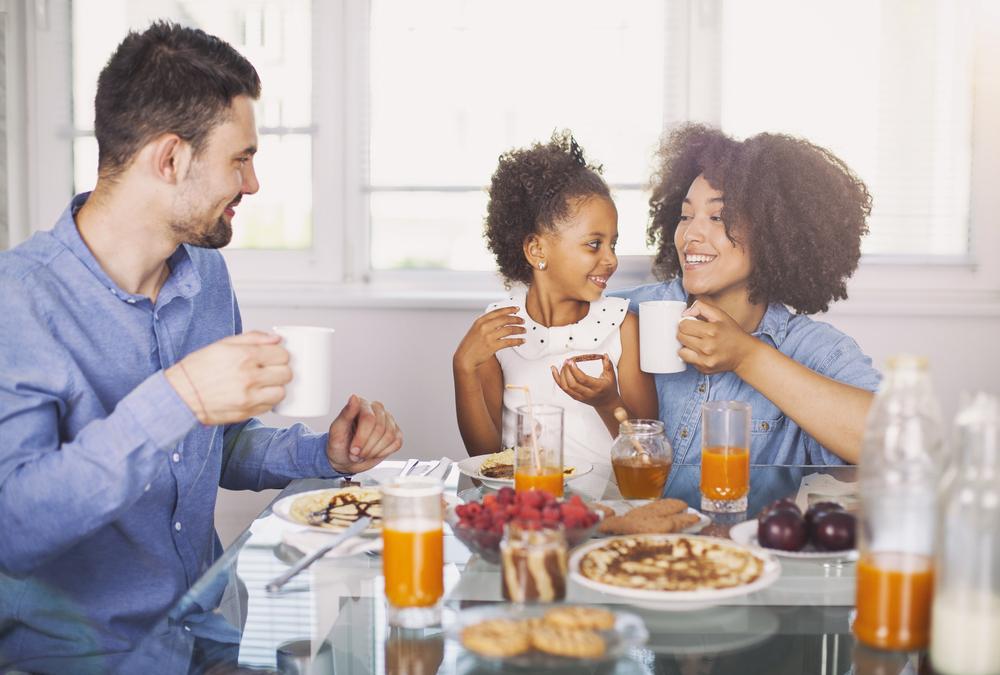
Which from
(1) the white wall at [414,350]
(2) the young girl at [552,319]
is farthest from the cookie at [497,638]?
(1) the white wall at [414,350]

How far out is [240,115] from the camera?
1.70 metres

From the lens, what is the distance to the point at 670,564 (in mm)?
1185

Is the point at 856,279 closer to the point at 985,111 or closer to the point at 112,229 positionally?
the point at 985,111

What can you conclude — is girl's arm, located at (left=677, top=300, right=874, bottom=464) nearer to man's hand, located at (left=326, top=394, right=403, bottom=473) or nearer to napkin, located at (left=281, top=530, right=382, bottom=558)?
man's hand, located at (left=326, top=394, right=403, bottom=473)

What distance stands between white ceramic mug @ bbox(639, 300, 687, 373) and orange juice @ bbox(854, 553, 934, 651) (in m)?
0.81

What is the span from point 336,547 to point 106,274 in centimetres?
61

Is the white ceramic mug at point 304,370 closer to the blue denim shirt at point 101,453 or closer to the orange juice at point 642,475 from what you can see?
the blue denim shirt at point 101,453

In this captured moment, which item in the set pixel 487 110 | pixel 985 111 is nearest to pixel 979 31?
pixel 985 111

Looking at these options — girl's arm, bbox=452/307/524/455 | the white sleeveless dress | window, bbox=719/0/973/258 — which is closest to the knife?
girl's arm, bbox=452/307/524/455

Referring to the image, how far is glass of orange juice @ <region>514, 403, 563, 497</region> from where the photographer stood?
1445 mm

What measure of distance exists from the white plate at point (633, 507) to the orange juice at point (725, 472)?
0.05m

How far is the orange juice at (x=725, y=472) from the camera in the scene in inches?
59.2

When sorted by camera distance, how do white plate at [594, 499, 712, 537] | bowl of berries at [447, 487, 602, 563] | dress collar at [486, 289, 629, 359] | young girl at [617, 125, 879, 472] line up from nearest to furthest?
1. bowl of berries at [447, 487, 602, 563]
2. white plate at [594, 499, 712, 537]
3. young girl at [617, 125, 879, 472]
4. dress collar at [486, 289, 629, 359]

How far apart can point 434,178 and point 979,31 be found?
166cm
